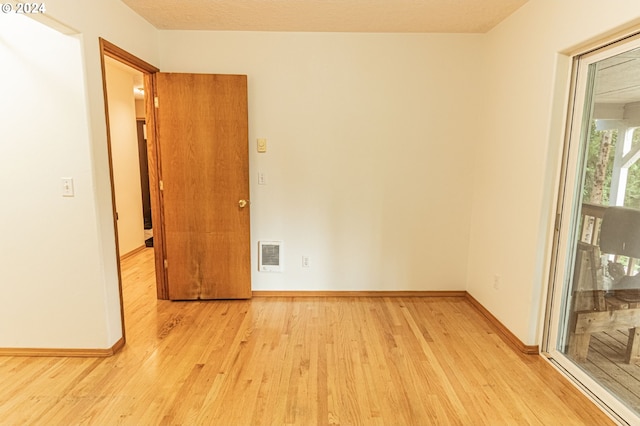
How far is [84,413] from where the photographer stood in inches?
68.5

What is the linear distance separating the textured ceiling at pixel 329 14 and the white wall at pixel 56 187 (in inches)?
19.0

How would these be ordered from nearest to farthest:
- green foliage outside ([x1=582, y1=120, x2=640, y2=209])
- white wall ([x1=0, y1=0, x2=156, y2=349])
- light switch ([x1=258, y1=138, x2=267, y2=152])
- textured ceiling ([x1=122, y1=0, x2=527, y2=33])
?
green foliage outside ([x1=582, y1=120, x2=640, y2=209]) → white wall ([x1=0, y1=0, x2=156, y2=349]) → textured ceiling ([x1=122, y1=0, x2=527, y2=33]) → light switch ([x1=258, y1=138, x2=267, y2=152])

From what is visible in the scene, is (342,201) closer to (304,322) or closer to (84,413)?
(304,322)

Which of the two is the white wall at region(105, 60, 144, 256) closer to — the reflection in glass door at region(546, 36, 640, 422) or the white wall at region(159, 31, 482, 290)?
the white wall at region(159, 31, 482, 290)

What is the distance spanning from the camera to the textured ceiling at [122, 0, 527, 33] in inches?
92.1

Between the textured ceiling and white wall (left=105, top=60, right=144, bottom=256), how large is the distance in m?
1.80

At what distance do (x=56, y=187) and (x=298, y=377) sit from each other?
191 centimetres

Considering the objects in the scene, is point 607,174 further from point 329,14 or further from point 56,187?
point 56,187

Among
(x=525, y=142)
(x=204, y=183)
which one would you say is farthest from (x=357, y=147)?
(x=204, y=183)

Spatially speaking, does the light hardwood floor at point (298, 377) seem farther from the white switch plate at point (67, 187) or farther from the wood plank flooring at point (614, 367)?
the white switch plate at point (67, 187)

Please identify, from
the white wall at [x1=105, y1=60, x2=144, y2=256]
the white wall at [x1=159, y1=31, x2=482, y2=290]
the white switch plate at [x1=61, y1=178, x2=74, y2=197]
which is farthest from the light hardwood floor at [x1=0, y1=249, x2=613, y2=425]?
the white wall at [x1=105, y1=60, x2=144, y2=256]

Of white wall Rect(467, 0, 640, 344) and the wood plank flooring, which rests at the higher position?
white wall Rect(467, 0, 640, 344)

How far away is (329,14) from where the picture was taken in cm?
252

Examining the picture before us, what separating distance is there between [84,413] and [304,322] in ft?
4.95
